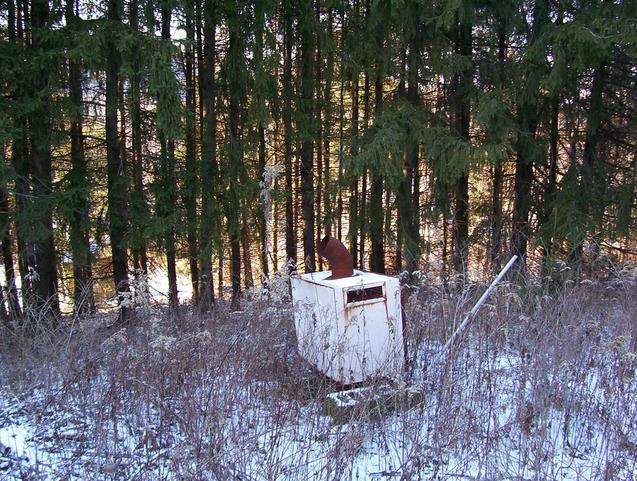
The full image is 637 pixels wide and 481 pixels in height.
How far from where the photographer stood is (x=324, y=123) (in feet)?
34.9

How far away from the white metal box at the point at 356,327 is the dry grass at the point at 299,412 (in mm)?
233

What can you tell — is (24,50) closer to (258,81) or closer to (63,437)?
(258,81)

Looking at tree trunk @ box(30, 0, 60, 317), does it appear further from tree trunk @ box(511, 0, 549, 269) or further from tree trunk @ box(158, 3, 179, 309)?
tree trunk @ box(511, 0, 549, 269)

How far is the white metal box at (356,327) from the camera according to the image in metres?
3.56

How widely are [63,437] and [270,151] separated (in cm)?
1183

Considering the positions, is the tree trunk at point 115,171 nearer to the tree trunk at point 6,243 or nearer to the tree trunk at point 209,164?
the tree trunk at point 209,164

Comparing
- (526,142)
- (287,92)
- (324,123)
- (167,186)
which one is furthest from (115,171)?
(526,142)

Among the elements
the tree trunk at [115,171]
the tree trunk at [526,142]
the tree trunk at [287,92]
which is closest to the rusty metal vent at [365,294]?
the tree trunk at [526,142]

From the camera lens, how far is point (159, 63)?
23.1ft

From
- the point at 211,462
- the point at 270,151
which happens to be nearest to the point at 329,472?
the point at 211,462

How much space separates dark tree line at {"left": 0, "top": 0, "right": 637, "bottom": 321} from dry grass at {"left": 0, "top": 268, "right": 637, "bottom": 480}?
2.52 metres

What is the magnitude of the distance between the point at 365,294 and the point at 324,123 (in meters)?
7.55

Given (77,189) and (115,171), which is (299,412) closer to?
(77,189)

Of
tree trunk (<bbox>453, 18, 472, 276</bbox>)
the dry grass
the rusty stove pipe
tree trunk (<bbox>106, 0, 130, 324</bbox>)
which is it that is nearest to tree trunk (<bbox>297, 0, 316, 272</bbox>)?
tree trunk (<bbox>453, 18, 472, 276</bbox>)
